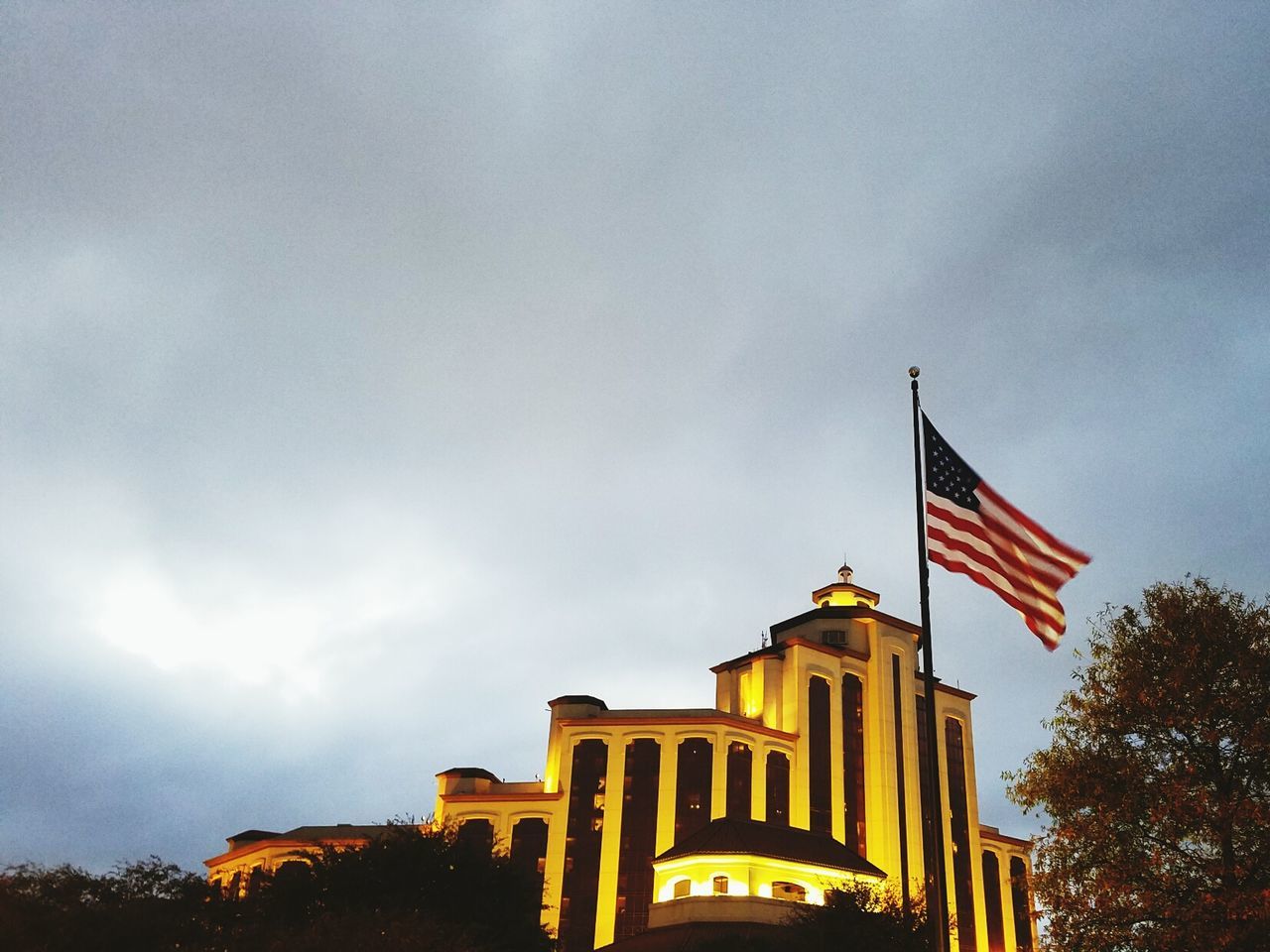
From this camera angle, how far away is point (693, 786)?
3789 inches

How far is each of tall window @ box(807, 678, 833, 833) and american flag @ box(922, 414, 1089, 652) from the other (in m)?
77.8

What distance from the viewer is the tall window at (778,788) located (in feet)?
318

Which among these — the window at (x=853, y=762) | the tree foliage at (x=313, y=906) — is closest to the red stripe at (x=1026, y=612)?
the tree foliage at (x=313, y=906)

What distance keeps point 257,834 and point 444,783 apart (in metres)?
37.2

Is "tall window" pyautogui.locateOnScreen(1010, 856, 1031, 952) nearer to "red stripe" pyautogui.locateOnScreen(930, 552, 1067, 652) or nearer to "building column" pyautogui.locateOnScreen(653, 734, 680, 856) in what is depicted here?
"building column" pyautogui.locateOnScreen(653, 734, 680, 856)

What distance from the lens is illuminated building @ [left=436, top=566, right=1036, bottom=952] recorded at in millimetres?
94562

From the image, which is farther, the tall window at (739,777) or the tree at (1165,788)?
the tall window at (739,777)

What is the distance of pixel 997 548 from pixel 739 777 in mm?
76788

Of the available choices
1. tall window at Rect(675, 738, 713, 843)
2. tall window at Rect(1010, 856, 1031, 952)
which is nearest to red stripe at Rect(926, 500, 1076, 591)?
tall window at Rect(675, 738, 713, 843)

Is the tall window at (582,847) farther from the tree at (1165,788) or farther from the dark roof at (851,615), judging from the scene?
the tree at (1165,788)

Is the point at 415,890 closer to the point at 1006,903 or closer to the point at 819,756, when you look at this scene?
the point at 819,756

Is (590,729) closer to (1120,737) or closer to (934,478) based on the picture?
(1120,737)

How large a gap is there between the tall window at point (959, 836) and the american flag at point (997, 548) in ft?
278

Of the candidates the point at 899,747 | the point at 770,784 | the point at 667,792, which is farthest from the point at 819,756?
the point at 667,792
